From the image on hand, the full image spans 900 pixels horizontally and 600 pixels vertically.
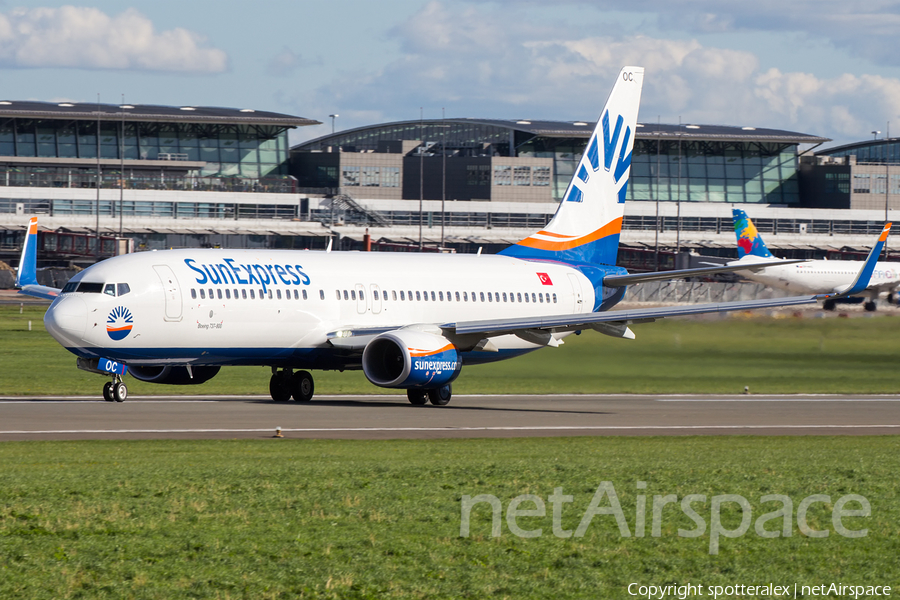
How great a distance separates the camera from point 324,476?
58.2ft

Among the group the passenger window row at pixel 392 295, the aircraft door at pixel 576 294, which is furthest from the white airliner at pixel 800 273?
the passenger window row at pixel 392 295

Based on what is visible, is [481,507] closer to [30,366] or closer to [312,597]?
[312,597]

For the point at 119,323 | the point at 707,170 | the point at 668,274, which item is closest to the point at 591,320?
the point at 668,274

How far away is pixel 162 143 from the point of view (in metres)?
157

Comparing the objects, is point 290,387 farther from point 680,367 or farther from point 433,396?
point 680,367

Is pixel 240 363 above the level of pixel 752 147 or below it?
below

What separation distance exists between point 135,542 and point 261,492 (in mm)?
3210

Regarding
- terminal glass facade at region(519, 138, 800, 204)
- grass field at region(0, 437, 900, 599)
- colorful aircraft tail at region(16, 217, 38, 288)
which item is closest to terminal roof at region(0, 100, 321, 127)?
terminal glass facade at region(519, 138, 800, 204)

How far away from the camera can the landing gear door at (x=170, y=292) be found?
3225 cm

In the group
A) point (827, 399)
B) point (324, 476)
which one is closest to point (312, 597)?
point (324, 476)

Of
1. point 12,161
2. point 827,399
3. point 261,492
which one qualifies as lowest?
point 827,399

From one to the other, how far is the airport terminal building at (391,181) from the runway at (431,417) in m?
93.4

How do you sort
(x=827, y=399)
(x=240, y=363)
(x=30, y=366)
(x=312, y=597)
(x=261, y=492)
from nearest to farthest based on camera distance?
1. (x=312, y=597)
2. (x=261, y=492)
3. (x=240, y=363)
4. (x=827, y=399)
5. (x=30, y=366)

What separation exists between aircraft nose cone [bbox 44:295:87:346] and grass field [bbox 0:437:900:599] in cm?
995
